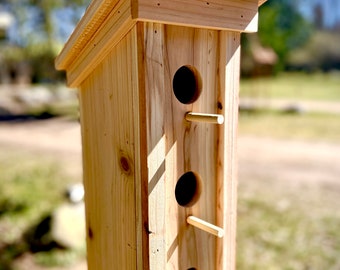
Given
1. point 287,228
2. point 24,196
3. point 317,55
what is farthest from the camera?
point 317,55

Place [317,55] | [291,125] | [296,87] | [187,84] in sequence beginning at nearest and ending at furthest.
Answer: [187,84] → [291,125] → [296,87] → [317,55]

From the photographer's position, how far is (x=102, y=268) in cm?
116

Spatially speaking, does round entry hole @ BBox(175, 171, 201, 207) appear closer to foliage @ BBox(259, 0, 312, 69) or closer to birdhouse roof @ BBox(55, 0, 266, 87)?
birdhouse roof @ BBox(55, 0, 266, 87)

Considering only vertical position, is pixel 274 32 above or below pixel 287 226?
above

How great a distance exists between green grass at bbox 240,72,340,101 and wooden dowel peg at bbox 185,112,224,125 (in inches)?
559

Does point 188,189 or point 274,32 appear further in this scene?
point 274,32

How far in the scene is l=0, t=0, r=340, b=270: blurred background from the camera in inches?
132

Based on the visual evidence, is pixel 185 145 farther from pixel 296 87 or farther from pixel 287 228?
pixel 296 87

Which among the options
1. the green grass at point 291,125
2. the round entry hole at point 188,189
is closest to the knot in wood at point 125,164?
the round entry hole at point 188,189

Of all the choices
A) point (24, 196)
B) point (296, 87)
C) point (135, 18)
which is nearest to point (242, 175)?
point (24, 196)

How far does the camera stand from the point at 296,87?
2048 centimetres

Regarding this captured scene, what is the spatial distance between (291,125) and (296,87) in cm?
1183

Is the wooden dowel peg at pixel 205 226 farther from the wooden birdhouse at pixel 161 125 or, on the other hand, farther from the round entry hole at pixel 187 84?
the round entry hole at pixel 187 84

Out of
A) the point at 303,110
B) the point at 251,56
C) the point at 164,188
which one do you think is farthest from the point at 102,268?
the point at 251,56
